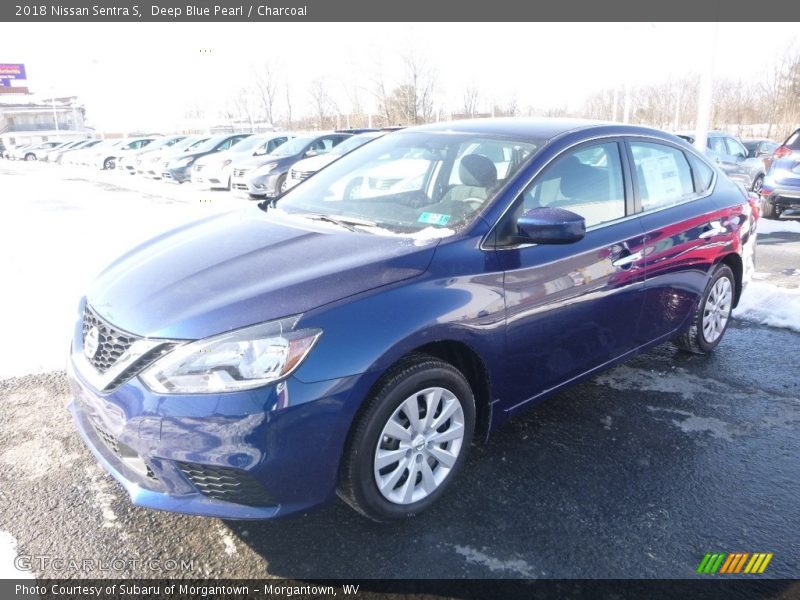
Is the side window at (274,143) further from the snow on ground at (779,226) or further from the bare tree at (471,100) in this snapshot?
the bare tree at (471,100)

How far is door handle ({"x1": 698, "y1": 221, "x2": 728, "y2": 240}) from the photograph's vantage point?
4.13 meters

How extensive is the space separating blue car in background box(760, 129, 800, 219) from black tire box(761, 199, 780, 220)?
18 mm

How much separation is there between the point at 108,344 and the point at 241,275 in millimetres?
591

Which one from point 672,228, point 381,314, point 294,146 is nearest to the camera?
point 381,314

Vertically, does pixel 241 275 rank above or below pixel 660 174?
below

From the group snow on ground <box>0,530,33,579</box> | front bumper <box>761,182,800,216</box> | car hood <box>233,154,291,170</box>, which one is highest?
car hood <box>233,154,291,170</box>

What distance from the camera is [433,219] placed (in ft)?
9.95

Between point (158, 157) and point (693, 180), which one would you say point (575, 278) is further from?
point (158, 157)

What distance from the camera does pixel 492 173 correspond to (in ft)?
10.4

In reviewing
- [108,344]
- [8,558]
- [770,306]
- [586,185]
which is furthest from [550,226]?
[770,306]

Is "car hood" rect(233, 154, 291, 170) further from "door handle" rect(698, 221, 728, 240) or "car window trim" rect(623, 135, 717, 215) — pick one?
"door handle" rect(698, 221, 728, 240)

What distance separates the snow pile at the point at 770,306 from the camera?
5.15m

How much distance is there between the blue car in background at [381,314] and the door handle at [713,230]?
56 mm

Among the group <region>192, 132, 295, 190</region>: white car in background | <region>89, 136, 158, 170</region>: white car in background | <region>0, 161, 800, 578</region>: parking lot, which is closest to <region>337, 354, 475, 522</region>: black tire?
<region>0, 161, 800, 578</region>: parking lot
